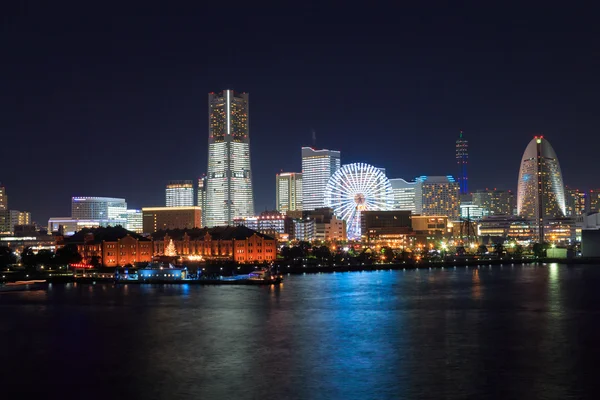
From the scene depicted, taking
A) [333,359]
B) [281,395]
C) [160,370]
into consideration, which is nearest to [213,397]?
[281,395]

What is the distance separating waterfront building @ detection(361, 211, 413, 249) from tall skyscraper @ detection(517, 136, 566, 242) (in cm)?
2638

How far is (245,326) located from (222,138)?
8682 centimetres

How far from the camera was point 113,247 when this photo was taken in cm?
5384

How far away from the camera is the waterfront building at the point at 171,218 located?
105 m

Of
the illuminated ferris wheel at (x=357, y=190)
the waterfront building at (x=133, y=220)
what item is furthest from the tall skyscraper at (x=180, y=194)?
the illuminated ferris wheel at (x=357, y=190)

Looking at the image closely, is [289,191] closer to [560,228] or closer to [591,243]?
[560,228]

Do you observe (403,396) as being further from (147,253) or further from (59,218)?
(59,218)

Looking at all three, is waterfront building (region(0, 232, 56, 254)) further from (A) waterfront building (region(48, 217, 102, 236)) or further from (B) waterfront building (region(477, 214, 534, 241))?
(B) waterfront building (region(477, 214, 534, 241))

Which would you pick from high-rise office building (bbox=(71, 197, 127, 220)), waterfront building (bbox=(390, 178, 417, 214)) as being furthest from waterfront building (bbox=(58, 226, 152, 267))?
waterfront building (bbox=(390, 178, 417, 214))

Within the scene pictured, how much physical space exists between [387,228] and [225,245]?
1429 inches

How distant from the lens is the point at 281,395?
15008 millimetres

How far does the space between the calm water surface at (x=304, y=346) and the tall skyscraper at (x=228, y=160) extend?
247ft

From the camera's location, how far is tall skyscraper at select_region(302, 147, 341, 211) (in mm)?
121062

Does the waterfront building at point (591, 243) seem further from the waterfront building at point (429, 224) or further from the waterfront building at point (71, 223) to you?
the waterfront building at point (71, 223)
